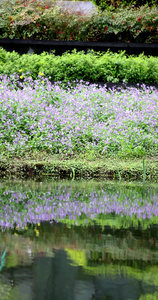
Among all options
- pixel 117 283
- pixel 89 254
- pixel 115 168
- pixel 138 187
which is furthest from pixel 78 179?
pixel 117 283

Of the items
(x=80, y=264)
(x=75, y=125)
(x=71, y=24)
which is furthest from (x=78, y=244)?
(x=71, y=24)

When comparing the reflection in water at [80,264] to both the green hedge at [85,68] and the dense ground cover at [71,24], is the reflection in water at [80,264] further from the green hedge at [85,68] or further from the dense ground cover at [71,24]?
the dense ground cover at [71,24]

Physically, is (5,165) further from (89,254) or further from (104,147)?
(89,254)

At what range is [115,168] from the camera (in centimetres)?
717

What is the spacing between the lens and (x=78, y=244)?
3479 millimetres

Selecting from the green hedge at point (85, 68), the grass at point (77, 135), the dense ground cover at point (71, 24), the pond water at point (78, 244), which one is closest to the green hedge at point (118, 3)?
the dense ground cover at point (71, 24)

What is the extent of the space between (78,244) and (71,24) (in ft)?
38.5

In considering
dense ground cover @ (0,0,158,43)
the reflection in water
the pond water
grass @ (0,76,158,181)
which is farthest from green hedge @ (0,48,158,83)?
the reflection in water

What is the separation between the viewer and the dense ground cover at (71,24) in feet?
47.1

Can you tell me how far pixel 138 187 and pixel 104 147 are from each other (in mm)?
1972

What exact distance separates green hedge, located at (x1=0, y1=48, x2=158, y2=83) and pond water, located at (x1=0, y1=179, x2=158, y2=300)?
6469 millimetres

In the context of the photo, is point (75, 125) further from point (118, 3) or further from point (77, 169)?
point (118, 3)

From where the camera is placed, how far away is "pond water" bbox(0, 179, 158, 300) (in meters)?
2.64

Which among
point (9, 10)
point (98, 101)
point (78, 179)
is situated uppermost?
point (9, 10)
